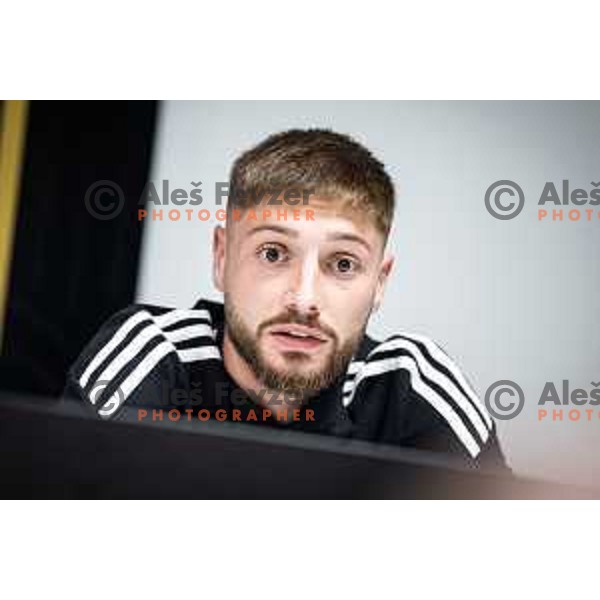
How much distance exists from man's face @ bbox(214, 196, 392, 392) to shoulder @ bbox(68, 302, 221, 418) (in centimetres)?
9

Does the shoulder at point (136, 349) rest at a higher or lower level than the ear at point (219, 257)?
lower

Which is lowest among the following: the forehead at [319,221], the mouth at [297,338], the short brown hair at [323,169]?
the mouth at [297,338]

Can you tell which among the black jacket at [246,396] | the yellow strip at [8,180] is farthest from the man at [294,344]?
the yellow strip at [8,180]

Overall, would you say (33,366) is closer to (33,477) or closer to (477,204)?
(33,477)

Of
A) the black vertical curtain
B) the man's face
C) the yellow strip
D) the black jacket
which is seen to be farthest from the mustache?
the yellow strip

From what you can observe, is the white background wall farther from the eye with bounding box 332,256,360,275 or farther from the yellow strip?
the yellow strip

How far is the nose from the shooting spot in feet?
6.24

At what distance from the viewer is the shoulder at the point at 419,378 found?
196cm

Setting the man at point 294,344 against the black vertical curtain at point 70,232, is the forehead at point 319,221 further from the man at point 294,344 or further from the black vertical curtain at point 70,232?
the black vertical curtain at point 70,232

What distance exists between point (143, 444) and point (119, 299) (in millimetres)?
399

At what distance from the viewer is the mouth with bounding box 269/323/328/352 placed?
1940 mm

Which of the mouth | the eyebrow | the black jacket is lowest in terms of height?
the black jacket

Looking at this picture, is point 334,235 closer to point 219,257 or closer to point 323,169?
point 323,169

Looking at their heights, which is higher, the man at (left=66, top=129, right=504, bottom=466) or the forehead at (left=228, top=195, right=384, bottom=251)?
the forehead at (left=228, top=195, right=384, bottom=251)
